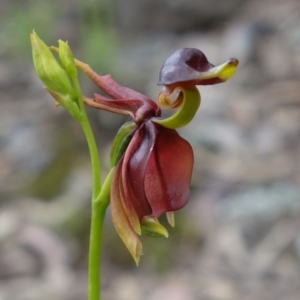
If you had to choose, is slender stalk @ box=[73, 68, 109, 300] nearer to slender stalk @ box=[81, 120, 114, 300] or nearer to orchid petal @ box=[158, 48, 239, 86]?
slender stalk @ box=[81, 120, 114, 300]

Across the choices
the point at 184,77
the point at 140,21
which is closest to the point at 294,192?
the point at 184,77

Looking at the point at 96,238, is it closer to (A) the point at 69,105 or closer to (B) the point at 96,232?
(B) the point at 96,232

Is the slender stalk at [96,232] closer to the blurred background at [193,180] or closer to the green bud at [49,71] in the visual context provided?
the green bud at [49,71]

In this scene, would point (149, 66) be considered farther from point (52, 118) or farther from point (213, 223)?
point (213, 223)

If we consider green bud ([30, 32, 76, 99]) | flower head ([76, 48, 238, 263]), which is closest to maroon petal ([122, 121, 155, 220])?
flower head ([76, 48, 238, 263])

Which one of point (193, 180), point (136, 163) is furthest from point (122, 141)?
point (193, 180)

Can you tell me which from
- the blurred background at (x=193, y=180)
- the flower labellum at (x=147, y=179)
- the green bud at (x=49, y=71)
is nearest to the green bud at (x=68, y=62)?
the green bud at (x=49, y=71)
